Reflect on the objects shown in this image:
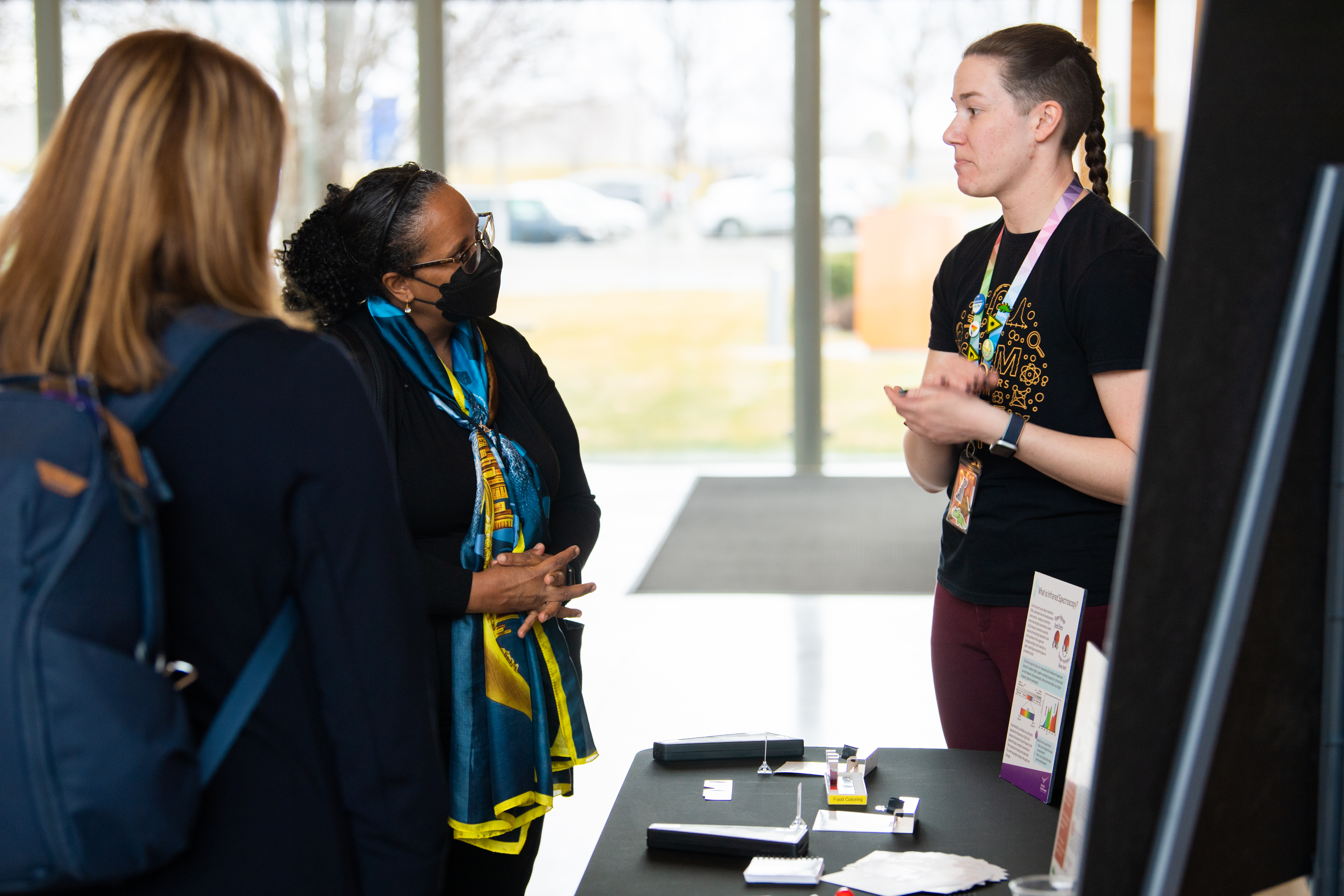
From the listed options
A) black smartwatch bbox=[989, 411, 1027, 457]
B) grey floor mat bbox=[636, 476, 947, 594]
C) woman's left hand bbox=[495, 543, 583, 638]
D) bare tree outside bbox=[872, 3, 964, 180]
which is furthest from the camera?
bare tree outside bbox=[872, 3, 964, 180]

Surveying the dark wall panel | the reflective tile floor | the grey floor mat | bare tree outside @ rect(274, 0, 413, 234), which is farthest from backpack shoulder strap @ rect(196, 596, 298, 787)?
bare tree outside @ rect(274, 0, 413, 234)

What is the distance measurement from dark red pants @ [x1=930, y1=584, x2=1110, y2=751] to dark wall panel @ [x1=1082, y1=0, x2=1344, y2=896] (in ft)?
2.91

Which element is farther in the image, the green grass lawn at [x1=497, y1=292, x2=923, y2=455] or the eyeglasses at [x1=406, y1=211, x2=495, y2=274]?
the green grass lawn at [x1=497, y1=292, x2=923, y2=455]

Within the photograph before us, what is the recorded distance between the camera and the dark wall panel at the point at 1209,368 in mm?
840

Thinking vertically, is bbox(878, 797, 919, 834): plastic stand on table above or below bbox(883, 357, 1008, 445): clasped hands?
below

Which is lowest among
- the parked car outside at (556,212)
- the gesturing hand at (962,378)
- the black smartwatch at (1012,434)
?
the black smartwatch at (1012,434)

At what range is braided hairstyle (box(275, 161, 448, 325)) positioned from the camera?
189 centimetres

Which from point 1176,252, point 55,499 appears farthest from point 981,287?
point 55,499

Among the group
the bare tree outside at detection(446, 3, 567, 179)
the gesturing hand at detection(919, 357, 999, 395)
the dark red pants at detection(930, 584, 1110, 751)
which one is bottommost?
the dark red pants at detection(930, 584, 1110, 751)

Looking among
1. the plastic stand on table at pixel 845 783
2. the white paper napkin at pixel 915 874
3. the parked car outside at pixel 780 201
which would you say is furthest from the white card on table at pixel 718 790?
the parked car outside at pixel 780 201

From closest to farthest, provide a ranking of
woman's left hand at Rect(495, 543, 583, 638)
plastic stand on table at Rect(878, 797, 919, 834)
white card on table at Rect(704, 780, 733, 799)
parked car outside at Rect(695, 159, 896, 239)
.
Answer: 1. plastic stand on table at Rect(878, 797, 919, 834)
2. white card on table at Rect(704, 780, 733, 799)
3. woman's left hand at Rect(495, 543, 583, 638)
4. parked car outside at Rect(695, 159, 896, 239)

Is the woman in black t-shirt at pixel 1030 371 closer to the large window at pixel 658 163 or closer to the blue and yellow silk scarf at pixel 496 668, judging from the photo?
the blue and yellow silk scarf at pixel 496 668

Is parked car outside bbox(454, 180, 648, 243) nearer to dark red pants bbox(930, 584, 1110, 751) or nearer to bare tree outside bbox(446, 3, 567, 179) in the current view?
bare tree outside bbox(446, 3, 567, 179)

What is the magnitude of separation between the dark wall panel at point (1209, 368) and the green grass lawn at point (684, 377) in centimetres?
692
